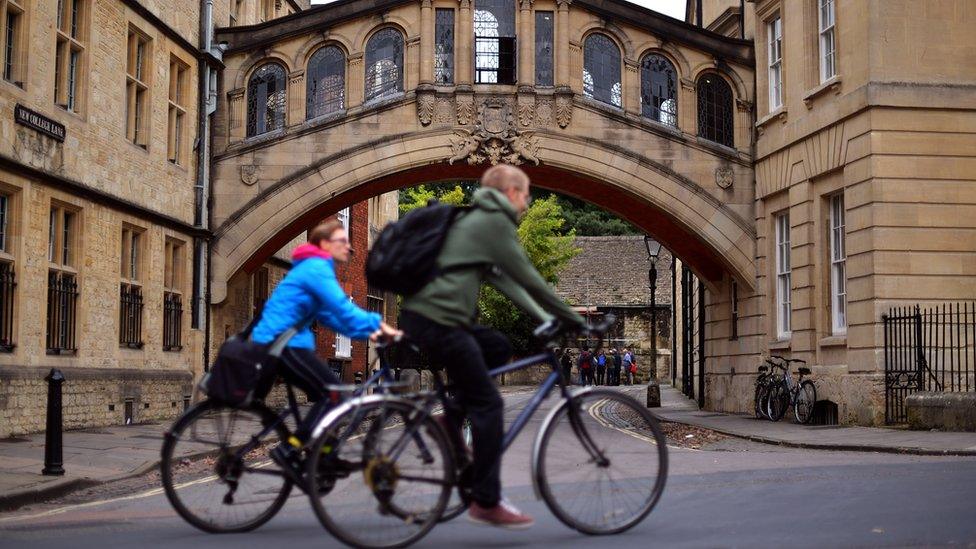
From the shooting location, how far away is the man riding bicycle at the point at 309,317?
775 centimetres

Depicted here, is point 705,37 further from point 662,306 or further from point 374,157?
point 662,306

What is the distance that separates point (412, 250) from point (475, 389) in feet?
2.61

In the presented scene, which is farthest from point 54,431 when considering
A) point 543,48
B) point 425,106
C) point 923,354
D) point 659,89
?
point 659,89

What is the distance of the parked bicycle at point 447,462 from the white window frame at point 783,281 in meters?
17.8

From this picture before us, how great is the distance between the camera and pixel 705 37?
27.1 metres

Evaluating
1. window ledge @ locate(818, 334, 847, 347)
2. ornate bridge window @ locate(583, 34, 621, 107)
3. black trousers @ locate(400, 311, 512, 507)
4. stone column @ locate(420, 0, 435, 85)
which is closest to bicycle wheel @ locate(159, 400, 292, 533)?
black trousers @ locate(400, 311, 512, 507)

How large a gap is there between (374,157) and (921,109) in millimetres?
10463

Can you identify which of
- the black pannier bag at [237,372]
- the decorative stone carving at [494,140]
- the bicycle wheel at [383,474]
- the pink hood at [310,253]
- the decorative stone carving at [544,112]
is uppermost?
the decorative stone carving at [544,112]

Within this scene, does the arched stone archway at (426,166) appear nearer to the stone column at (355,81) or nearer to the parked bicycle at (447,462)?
the stone column at (355,81)

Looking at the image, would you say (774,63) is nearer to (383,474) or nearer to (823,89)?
(823,89)

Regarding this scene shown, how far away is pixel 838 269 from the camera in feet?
74.1

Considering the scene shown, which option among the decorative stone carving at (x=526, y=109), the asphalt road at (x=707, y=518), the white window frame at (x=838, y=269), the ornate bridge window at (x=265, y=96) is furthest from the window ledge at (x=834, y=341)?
the ornate bridge window at (x=265, y=96)

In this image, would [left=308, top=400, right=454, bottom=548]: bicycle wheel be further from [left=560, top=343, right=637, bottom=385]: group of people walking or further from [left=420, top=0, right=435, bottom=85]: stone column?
[left=560, top=343, right=637, bottom=385]: group of people walking

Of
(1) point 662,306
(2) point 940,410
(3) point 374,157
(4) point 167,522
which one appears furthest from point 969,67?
(1) point 662,306
